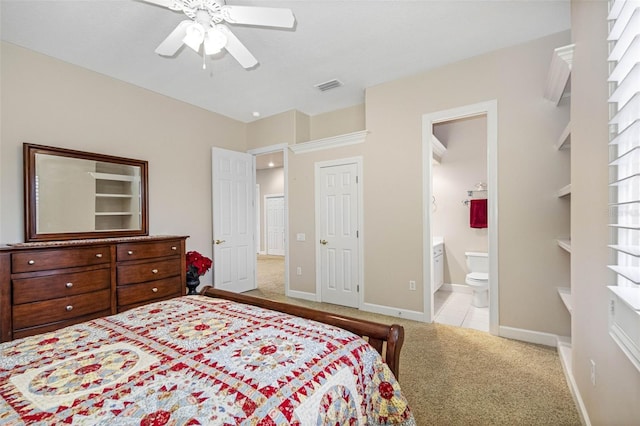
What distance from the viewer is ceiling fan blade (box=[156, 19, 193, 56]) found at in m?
1.97

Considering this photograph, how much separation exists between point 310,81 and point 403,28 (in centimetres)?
132

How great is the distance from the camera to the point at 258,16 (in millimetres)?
1882

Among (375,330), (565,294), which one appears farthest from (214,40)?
(565,294)

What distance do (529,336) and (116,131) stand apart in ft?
16.3

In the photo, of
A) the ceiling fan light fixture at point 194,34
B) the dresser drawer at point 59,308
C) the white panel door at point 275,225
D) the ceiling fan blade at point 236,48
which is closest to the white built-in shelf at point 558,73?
the ceiling fan blade at point 236,48

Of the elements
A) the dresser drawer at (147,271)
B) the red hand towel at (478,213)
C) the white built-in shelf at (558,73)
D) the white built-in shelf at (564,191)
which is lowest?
the dresser drawer at (147,271)

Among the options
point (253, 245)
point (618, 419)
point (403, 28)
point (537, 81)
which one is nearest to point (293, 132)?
point (253, 245)

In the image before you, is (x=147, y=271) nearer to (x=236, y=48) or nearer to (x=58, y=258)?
(x=58, y=258)

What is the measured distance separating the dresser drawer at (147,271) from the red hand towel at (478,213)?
415 centimetres

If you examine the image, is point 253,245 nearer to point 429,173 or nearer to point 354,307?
point 354,307

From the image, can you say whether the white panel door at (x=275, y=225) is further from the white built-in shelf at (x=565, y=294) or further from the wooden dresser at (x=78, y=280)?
the white built-in shelf at (x=565, y=294)

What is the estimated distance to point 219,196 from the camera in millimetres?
4477

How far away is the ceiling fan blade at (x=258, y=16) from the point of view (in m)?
1.81

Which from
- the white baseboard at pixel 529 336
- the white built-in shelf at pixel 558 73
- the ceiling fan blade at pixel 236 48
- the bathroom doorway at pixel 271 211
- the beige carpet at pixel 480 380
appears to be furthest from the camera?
the bathroom doorway at pixel 271 211
